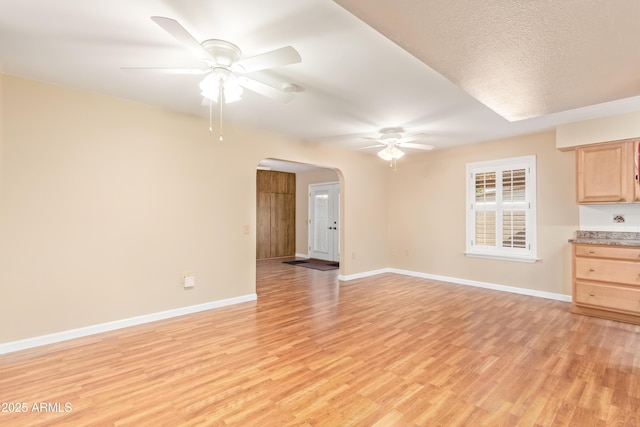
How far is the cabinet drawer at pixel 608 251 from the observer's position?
351 cm

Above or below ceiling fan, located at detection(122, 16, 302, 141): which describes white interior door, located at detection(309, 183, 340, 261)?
below

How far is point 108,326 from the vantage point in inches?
128

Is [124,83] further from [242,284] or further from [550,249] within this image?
[550,249]

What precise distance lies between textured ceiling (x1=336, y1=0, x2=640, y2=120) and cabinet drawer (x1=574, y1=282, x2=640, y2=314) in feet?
7.72

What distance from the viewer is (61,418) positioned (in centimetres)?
186

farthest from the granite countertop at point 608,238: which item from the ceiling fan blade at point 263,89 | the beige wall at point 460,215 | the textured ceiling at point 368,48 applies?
the ceiling fan blade at point 263,89

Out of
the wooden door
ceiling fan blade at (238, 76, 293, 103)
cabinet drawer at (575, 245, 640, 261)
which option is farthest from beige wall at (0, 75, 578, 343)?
the wooden door

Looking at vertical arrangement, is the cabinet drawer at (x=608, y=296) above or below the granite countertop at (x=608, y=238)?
below

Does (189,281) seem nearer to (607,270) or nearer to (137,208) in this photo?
(137,208)

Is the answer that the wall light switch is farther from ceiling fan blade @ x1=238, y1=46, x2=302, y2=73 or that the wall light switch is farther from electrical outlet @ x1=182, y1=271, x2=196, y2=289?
ceiling fan blade @ x1=238, y1=46, x2=302, y2=73

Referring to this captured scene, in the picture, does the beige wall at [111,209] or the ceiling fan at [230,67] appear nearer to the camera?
the ceiling fan at [230,67]

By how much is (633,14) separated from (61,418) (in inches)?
156

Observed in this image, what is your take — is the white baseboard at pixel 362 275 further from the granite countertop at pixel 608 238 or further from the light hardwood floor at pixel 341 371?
the granite countertop at pixel 608 238

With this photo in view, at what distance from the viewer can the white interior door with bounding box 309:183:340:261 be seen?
8.24m
